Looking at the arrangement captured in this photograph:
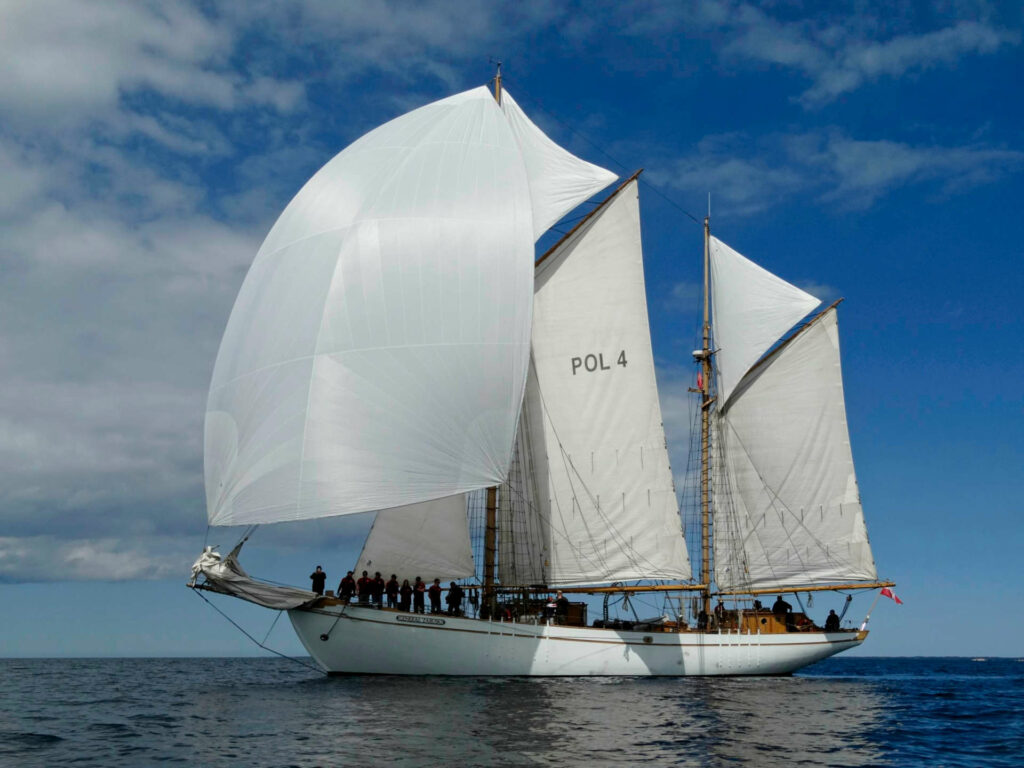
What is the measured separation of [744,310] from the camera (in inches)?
1843

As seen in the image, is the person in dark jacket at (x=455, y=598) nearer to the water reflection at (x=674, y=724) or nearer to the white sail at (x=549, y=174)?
the water reflection at (x=674, y=724)

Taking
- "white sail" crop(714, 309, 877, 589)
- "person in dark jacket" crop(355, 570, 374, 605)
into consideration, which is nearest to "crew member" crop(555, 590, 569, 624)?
"person in dark jacket" crop(355, 570, 374, 605)

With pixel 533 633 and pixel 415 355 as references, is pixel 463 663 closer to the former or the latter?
pixel 533 633

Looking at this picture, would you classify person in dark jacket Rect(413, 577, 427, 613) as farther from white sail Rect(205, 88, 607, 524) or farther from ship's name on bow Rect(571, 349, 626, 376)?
ship's name on bow Rect(571, 349, 626, 376)

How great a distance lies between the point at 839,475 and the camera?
4503 centimetres

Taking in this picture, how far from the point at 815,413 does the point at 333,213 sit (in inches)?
956

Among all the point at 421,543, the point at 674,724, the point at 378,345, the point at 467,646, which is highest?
the point at 378,345

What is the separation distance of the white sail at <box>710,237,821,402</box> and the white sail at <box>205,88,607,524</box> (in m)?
16.6

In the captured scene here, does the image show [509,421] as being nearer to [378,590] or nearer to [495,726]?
[378,590]

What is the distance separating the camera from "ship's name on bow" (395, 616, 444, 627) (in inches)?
1321

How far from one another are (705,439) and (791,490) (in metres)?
4.44

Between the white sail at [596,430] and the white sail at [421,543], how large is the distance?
427 centimetres

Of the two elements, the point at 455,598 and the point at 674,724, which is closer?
the point at 674,724

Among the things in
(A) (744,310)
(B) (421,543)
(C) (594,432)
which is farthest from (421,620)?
(A) (744,310)
